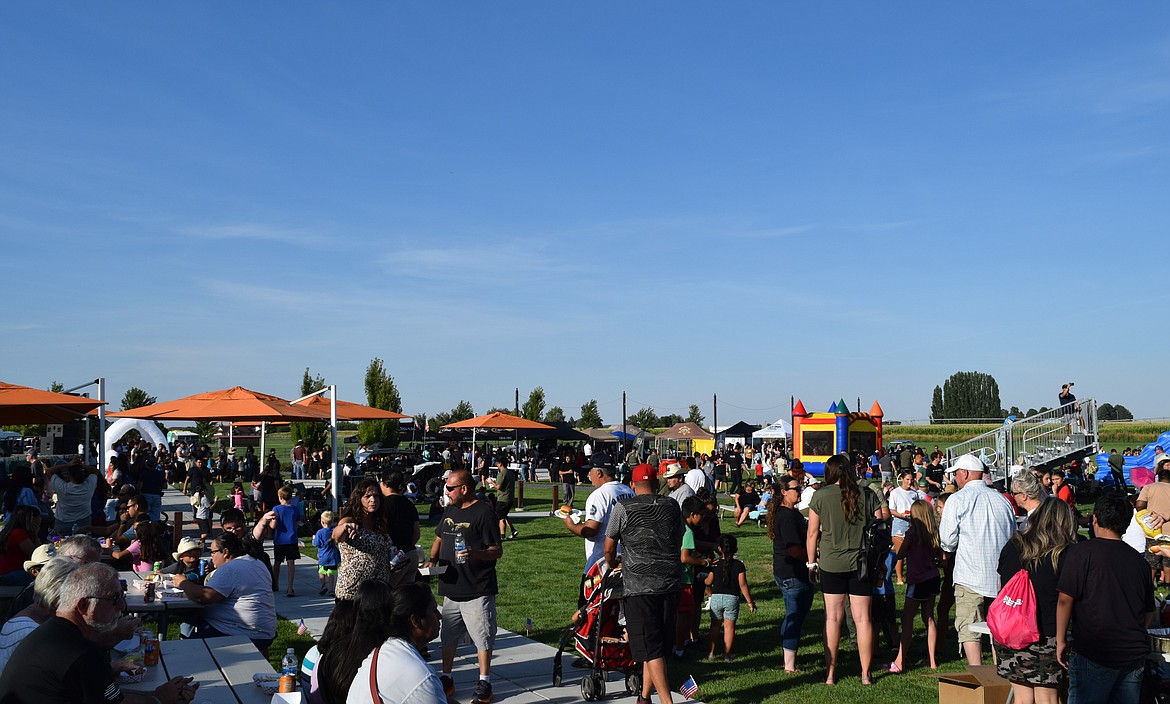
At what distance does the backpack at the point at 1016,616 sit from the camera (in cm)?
506

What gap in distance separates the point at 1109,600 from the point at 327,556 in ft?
25.1

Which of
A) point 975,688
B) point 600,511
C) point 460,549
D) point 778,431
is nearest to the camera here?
point 975,688

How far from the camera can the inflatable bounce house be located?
35562 millimetres

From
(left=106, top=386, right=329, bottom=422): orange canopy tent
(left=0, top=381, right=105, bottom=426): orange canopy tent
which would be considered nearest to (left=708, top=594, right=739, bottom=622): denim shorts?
(left=0, top=381, right=105, bottom=426): orange canopy tent

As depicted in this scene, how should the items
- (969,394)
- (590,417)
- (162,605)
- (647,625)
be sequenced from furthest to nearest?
(969,394) → (590,417) → (162,605) → (647,625)

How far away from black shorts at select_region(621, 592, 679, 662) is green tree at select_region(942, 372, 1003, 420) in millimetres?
128505

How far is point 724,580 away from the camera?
25.5 ft

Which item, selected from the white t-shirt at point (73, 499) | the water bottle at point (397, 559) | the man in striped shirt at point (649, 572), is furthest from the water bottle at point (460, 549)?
the white t-shirt at point (73, 499)

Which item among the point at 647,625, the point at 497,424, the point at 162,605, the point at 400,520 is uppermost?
the point at 497,424

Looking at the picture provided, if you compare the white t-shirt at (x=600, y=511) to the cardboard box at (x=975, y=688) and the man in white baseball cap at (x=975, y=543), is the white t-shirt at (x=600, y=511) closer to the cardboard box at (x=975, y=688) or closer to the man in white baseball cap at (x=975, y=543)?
the man in white baseball cap at (x=975, y=543)

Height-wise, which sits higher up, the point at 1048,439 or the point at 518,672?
the point at 1048,439

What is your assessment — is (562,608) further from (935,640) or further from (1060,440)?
(1060,440)

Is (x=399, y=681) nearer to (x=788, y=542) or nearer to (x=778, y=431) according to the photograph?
(x=788, y=542)

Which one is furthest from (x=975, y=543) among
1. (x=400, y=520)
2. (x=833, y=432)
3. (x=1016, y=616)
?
(x=833, y=432)
